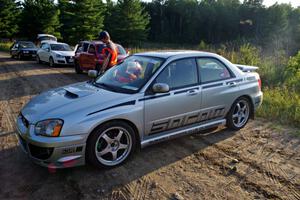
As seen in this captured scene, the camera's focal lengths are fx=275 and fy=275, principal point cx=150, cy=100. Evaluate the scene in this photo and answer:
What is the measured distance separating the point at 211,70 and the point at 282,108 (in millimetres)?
3076

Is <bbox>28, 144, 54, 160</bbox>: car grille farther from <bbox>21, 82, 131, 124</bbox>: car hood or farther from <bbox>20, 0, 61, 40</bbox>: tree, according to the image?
<bbox>20, 0, 61, 40</bbox>: tree

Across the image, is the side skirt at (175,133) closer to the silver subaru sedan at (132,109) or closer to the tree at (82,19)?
the silver subaru sedan at (132,109)

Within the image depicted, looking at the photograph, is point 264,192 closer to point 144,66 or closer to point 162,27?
point 144,66

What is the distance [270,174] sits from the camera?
3951 mm

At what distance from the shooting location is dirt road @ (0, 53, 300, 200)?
346 cm

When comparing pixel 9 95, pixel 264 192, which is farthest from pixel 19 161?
pixel 9 95

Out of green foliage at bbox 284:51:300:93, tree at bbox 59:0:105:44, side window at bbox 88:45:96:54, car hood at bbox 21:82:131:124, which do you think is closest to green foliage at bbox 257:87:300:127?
green foliage at bbox 284:51:300:93

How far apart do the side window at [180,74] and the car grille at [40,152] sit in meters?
1.90

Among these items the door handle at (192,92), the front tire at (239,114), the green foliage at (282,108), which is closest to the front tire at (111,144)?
the door handle at (192,92)

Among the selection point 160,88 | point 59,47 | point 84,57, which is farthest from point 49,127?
point 59,47

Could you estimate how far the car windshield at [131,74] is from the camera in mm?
4355

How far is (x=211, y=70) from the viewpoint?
506cm

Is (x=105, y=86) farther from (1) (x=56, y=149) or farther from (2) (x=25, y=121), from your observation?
(1) (x=56, y=149)

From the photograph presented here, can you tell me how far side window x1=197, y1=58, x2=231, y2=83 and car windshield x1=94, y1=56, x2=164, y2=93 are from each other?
808mm
